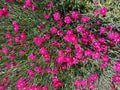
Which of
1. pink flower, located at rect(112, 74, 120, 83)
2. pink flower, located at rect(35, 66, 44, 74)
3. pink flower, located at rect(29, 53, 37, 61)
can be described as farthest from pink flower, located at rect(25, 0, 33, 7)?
pink flower, located at rect(112, 74, 120, 83)

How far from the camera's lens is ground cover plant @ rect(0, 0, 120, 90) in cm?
245

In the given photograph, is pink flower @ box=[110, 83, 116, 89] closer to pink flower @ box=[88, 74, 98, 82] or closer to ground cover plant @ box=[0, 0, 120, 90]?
ground cover plant @ box=[0, 0, 120, 90]

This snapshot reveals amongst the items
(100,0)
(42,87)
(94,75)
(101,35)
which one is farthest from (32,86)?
(100,0)

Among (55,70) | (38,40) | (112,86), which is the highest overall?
(38,40)

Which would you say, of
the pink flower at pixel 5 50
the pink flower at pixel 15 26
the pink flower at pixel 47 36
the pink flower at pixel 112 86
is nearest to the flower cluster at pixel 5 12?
the pink flower at pixel 15 26

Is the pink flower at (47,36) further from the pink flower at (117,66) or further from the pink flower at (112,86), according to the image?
the pink flower at (112,86)

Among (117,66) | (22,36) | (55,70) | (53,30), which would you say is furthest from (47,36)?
(117,66)

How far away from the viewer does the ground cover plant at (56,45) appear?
245 cm

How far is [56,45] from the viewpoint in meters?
2.49

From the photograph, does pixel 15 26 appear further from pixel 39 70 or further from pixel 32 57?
pixel 39 70

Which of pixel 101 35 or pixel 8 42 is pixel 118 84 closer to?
pixel 101 35

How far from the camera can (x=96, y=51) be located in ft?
7.84

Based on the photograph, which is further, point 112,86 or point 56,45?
point 112,86

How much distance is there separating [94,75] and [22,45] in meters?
0.90
